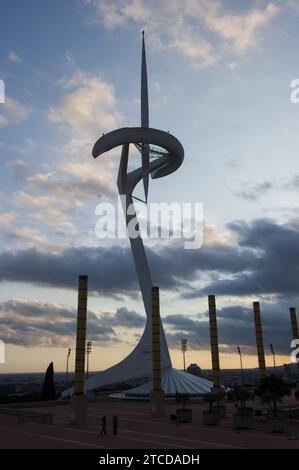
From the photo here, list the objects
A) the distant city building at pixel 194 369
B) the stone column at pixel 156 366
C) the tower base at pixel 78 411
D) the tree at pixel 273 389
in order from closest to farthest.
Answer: the tree at pixel 273 389, the tower base at pixel 78 411, the stone column at pixel 156 366, the distant city building at pixel 194 369

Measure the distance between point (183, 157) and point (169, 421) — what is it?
31.9 m

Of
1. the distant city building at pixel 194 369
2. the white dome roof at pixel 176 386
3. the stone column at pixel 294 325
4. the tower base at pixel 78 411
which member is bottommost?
the tower base at pixel 78 411

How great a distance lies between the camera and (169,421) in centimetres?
3212

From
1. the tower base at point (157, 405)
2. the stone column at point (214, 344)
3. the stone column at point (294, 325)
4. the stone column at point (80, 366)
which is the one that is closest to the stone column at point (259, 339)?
the stone column at point (294, 325)

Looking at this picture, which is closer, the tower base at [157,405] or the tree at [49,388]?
the tower base at [157,405]

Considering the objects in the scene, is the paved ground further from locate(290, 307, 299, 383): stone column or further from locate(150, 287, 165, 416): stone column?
locate(290, 307, 299, 383): stone column

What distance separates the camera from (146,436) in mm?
25312

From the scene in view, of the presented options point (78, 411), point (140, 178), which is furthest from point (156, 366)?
point (140, 178)

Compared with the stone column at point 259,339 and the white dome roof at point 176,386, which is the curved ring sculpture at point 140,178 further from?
the stone column at point 259,339

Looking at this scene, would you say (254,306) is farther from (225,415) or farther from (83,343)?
(83,343)

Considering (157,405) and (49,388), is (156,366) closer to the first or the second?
(157,405)

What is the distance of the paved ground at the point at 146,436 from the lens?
2242cm
